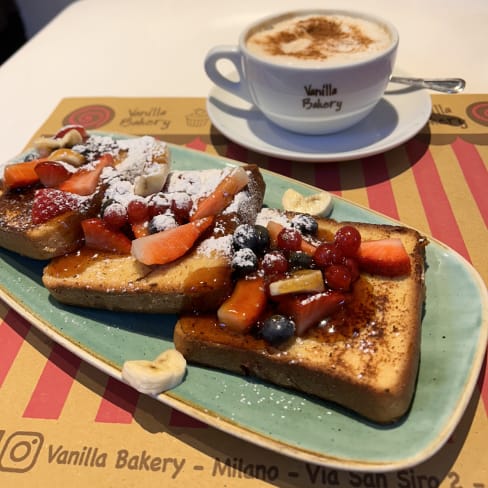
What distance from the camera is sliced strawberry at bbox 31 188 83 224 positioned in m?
1.65

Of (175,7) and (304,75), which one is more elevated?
(304,75)

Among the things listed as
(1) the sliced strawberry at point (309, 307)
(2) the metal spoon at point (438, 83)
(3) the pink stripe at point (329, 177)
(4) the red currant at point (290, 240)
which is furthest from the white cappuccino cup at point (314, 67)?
(1) the sliced strawberry at point (309, 307)

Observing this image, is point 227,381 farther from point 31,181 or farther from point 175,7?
point 175,7

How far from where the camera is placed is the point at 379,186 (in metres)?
1.98

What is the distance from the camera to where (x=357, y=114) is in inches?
81.0

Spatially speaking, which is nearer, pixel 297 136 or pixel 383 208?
pixel 383 208

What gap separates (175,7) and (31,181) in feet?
8.07

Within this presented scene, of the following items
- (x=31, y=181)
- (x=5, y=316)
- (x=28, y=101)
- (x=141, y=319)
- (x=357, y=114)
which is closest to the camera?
(x=141, y=319)

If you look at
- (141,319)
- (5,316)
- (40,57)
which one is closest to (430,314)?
(141,319)

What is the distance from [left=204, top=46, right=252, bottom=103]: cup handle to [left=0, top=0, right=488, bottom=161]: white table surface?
476 mm

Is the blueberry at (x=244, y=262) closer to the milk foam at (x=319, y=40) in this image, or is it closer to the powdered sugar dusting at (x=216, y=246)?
the powdered sugar dusting at (x=216, y=246)

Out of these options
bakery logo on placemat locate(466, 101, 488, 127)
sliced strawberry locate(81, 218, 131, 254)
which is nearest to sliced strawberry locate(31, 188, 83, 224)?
sliced strawberry locate(81, 218, 131, 254)

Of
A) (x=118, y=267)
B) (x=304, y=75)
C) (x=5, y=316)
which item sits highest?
(x=304, y=75)

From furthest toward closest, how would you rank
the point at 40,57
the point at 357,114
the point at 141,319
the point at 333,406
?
the point at 40,57 < the point at 357,114 < the point at 141,319 < the point at 333,406
